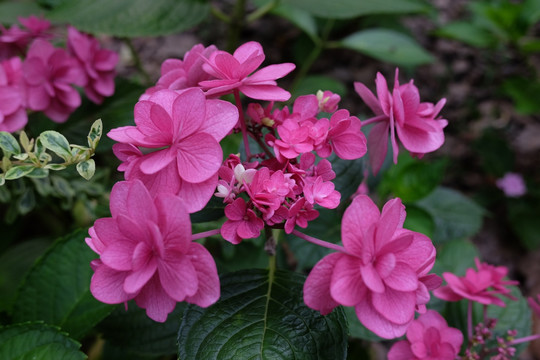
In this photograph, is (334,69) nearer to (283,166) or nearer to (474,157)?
(474,157)

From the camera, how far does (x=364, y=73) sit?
8.16 ft

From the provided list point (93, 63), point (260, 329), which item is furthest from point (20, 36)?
point (260, 329)

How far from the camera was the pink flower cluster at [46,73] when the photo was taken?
1.10 meters

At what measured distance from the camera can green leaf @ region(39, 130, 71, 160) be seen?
0.85 m

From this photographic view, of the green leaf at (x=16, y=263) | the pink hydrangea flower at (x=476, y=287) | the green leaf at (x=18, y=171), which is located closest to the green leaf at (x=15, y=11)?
the green leaf at (x=16, y=263)

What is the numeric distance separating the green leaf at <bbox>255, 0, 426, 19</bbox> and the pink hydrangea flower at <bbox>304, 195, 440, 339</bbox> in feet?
3.53

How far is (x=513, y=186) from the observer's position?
2059 mm

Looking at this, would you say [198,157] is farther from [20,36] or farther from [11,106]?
[20,36]

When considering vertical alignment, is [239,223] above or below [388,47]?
above

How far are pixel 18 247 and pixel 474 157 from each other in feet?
6.65

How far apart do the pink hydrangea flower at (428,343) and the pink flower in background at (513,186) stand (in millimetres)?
1348

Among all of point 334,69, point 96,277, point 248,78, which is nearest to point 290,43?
point 334,69

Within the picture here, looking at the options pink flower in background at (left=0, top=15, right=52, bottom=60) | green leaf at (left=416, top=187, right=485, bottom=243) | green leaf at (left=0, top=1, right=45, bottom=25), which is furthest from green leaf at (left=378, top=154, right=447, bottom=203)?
green leaf at (left=0, top=1, right=45, bottom=25)

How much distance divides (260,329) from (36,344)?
0.43 metres
